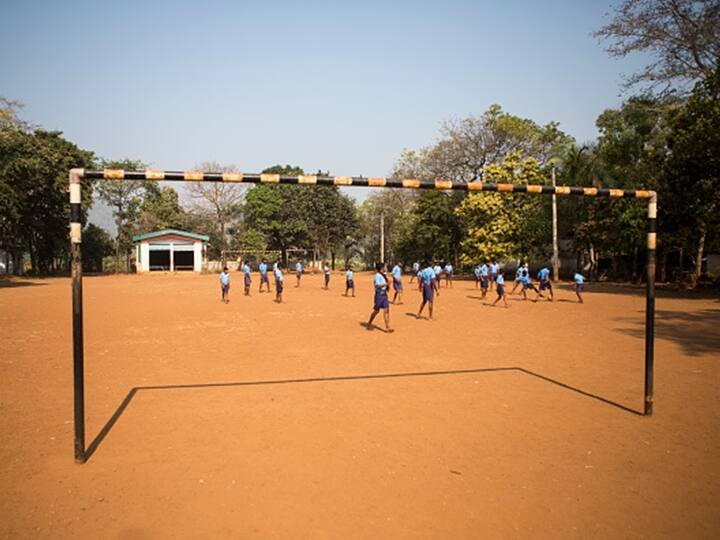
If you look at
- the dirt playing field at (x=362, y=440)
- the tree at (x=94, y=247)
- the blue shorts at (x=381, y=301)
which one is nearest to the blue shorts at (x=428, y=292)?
the blue shorts at (x=381, y=301)

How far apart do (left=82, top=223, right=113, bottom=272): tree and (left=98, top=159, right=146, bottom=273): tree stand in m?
2.29

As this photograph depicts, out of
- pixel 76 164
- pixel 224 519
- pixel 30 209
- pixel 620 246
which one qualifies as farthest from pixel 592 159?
pixel 30 209

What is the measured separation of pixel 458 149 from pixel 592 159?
14888 mm

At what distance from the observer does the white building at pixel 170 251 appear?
51000mm

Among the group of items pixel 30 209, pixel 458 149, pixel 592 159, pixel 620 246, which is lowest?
pixel 620 246

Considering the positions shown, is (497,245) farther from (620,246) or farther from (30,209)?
(30,209)

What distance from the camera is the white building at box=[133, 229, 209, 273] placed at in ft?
167

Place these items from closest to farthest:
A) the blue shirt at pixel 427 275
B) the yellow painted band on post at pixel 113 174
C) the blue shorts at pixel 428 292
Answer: the yellow painted band on post at pixel 113 174, the blue shorts at pixel 428 292, the blue shirt at pixel 427 275

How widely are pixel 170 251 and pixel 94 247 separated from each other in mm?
14255

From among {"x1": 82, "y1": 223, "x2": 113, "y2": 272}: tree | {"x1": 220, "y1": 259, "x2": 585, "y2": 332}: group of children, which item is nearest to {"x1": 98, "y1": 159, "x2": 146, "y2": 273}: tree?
{"x1": 82, "y1": 223, "x2": 113, "y2": 272}: tree

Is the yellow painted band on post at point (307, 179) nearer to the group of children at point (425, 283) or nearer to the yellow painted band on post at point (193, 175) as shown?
the yellow painted band on post at point (193, 175)

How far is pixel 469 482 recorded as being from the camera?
173 inches

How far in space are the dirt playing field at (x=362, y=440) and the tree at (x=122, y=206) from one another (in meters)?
52.7

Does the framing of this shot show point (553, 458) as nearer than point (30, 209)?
Yes
